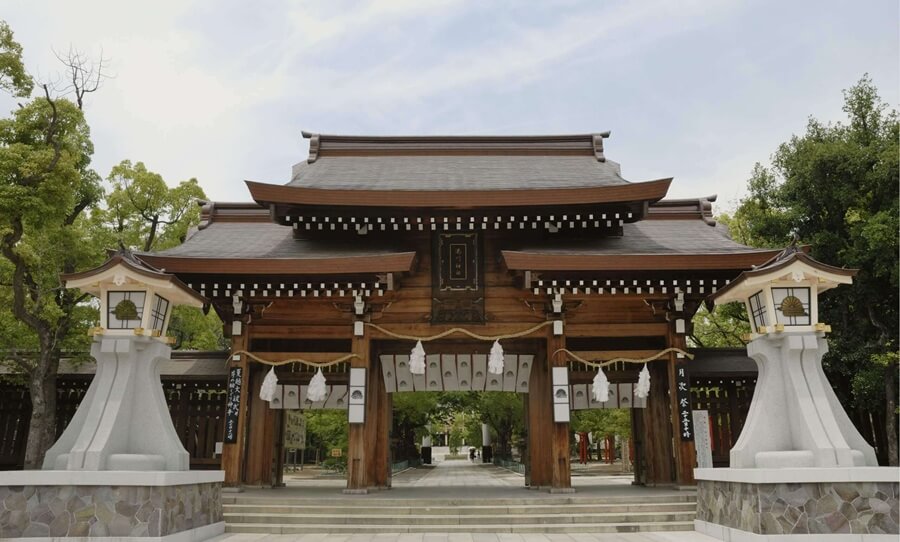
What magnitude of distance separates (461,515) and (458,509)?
149 mm

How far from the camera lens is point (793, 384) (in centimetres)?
814

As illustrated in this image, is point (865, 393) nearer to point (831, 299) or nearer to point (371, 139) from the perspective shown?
point (831, 299)

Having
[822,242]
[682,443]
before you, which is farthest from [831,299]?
[682,443]

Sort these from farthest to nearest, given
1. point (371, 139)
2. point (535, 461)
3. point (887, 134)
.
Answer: point (371, 139), point (887, 134), point (535, 461)

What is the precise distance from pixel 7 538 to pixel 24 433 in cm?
831

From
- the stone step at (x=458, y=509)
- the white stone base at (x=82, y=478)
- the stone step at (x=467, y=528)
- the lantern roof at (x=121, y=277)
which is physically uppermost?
the lantern roof at (x=121, y=277)

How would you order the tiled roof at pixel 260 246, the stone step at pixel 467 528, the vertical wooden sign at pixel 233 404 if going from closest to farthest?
the stone step at pixel 467 528
the vertical wooden sign at pixel 233 404
the tiled roof at pixel 260 246

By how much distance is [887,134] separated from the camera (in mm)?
14617

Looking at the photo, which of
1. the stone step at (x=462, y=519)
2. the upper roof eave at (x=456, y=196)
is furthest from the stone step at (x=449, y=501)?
the upper roof eave at (x=456, y=196)

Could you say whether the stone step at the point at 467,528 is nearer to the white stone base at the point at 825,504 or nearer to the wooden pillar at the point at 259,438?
the white stone base at the point at 825,504

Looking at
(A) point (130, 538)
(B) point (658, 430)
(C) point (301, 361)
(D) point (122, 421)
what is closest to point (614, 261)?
(B) point (658, 430)

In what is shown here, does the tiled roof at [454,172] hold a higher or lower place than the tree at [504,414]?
higher

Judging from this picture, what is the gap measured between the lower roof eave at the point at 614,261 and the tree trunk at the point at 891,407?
4.71 m

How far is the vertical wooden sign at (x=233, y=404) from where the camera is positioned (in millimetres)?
11680
